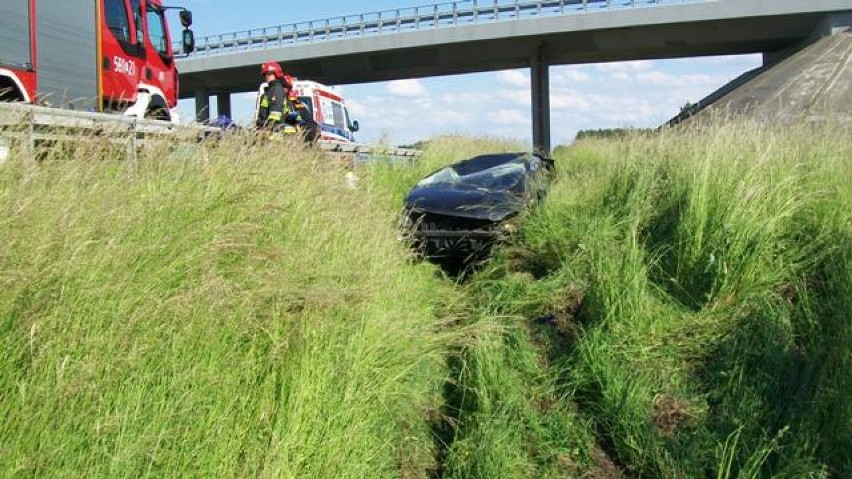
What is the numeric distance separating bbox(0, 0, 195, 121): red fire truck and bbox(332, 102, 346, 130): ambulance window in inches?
293

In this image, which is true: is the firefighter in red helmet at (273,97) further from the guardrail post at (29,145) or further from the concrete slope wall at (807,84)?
the concrete slope wall at (807,84)

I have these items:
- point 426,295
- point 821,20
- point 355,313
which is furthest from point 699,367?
point 821,20

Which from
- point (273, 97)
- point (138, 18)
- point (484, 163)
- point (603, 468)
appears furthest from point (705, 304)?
point (138, 18)

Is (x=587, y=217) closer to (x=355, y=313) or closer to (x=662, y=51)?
(x=355, y=313)

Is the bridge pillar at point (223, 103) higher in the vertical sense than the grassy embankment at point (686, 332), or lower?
higher

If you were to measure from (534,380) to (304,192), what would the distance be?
7.66ft

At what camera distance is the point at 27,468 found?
230 centimetres

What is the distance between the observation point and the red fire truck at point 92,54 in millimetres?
9148

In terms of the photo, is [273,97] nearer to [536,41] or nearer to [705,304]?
[705,304]

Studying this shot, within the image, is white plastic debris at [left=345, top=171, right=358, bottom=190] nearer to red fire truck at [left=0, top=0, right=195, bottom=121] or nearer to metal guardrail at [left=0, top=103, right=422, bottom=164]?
metal guardrail at [left=0, top=103, right=422, bottom=164]

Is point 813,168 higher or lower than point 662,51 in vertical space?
lower

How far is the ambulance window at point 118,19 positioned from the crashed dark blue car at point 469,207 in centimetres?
579

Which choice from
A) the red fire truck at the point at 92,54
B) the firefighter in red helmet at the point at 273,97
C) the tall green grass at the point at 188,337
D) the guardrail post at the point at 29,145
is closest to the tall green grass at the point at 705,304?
the tall green grass at the point at 188,337

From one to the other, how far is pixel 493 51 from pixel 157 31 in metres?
27.6
